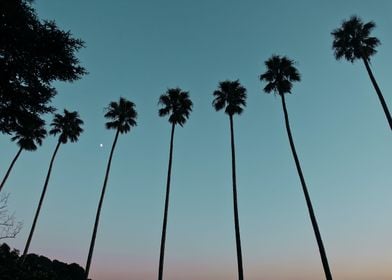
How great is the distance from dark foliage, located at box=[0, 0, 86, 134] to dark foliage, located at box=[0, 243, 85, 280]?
35.6 ft

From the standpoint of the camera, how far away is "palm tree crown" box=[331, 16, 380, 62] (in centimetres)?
2830

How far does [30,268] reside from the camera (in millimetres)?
28156

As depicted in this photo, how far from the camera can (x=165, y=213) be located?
31188 millimetres

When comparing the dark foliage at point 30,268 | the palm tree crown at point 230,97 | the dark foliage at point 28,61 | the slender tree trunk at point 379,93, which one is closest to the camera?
the dark foliage at point 28,61

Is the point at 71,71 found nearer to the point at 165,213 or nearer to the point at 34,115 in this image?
the point at 34,115

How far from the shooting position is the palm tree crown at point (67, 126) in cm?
4341

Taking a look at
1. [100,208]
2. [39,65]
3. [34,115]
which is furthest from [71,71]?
[100,208]

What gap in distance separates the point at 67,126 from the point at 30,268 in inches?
815

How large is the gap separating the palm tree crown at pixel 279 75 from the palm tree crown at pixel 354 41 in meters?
4.32

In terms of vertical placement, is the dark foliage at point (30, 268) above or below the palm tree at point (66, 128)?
below

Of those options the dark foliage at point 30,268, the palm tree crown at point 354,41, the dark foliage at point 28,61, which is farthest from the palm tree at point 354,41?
the dark foliage at point 30,268

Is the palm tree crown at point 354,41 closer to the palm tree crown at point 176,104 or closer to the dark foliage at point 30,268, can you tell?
the palm tree crown at point 176,104

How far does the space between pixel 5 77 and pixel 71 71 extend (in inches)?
124

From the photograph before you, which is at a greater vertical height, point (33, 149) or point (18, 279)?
point (33, 149)
